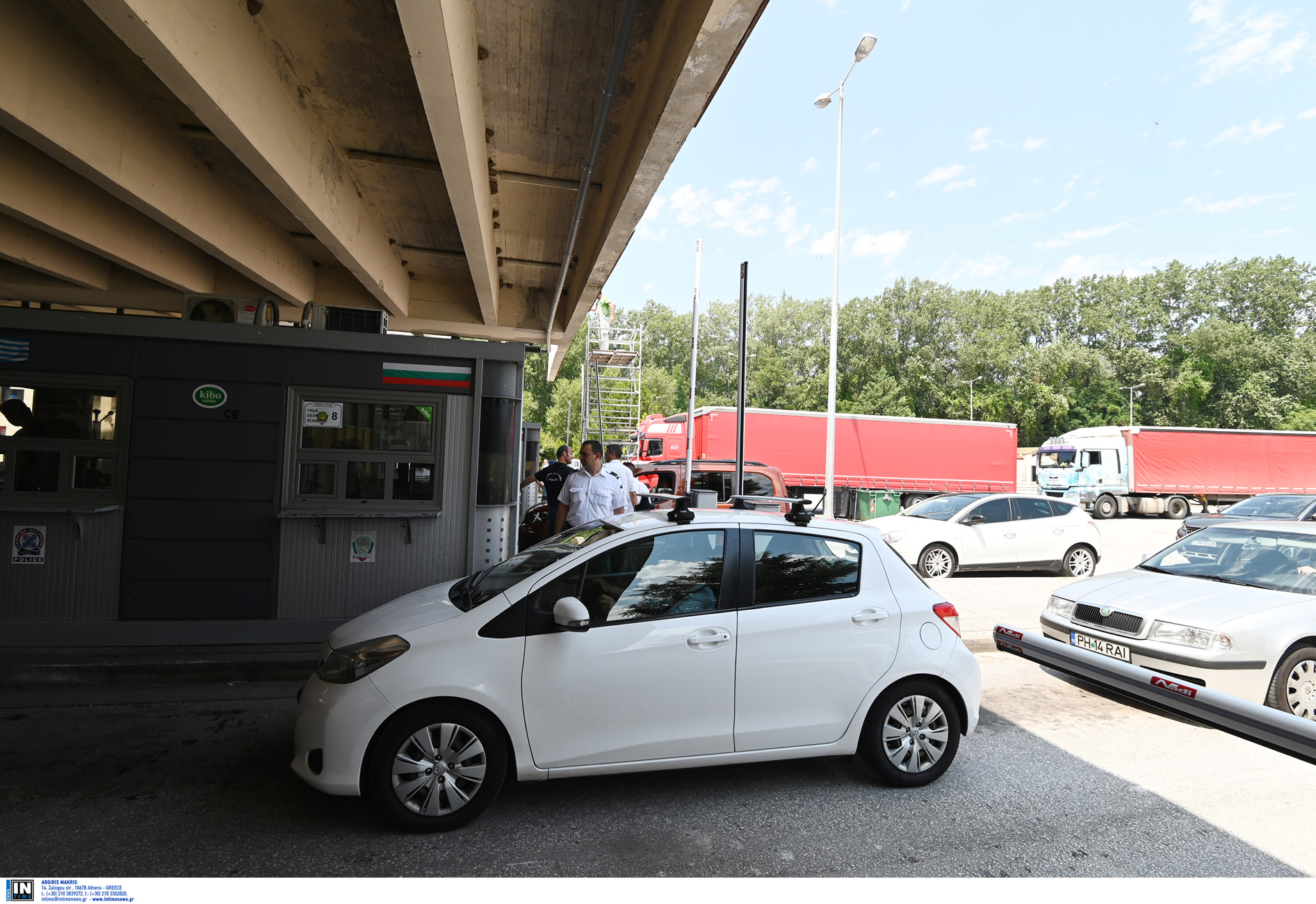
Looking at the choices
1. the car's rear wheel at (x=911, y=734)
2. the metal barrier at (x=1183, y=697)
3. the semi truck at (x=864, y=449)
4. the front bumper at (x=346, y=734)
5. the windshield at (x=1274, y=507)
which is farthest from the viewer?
the semi truck at (x=864, y=449)

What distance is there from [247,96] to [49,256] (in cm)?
634

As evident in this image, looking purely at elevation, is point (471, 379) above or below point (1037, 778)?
above

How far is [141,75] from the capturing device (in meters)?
5.54

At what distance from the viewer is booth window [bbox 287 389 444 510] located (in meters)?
6.41

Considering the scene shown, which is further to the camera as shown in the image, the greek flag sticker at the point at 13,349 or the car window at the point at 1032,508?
the car window at the point at 1032,508

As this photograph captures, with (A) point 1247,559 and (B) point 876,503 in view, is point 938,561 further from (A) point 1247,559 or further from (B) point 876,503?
(B) point 876,503

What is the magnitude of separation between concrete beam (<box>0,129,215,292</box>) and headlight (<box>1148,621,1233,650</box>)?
10.0 meters

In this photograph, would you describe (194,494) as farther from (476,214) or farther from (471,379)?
(476,214)

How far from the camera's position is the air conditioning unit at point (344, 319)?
694cm

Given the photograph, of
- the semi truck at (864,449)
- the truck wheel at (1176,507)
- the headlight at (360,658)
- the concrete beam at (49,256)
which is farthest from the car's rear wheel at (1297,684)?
the truck wheel at (1176,507)

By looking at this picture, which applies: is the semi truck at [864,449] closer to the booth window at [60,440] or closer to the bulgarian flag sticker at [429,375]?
the bulgarian flag sticker at [429,375]

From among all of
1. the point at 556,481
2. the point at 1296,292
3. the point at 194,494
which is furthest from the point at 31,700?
the point at 1296,292

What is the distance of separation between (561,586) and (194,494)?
4.40 m

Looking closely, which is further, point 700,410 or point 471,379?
point 700,410
